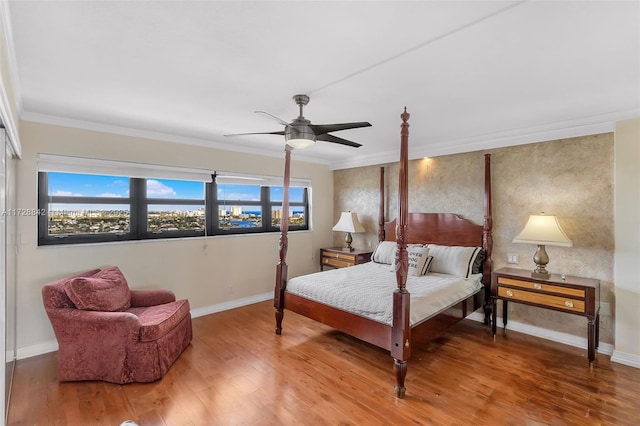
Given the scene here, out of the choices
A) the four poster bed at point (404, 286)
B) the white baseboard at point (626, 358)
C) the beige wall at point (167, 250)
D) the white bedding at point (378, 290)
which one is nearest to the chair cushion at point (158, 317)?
the beige wall at point (167, 250)

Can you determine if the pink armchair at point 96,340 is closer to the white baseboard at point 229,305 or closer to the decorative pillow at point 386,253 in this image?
the white baseboard at point 229,305

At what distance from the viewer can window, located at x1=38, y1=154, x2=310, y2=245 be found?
327cm

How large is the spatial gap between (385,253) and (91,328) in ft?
11.1

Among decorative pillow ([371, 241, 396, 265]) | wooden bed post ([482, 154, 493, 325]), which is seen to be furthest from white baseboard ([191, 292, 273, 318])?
wooden bed post ([482, 154, 493, 325])

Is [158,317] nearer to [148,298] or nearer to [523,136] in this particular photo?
[148,298]

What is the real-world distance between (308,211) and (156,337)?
339 centimetres

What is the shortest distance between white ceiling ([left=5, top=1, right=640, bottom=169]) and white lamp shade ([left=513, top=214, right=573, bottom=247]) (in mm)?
970

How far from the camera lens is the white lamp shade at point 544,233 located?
10.1 ft

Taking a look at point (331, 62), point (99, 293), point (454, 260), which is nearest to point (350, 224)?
point (454, 260)

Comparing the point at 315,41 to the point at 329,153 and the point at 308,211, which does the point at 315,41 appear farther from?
the point at 308,211

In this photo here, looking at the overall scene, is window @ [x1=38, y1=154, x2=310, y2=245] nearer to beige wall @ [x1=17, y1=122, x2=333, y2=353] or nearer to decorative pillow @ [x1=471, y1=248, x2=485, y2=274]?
beige wall @ [x1=17, y1=122, x2=333, y2=353]

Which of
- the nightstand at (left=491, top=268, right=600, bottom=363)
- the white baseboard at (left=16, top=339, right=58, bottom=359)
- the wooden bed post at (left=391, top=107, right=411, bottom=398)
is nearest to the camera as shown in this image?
the wooden bed post at (left=391, top=107, right=411, bottom=398)

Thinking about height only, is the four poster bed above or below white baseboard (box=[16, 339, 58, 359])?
above

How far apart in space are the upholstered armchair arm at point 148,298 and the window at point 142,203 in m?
0.86
